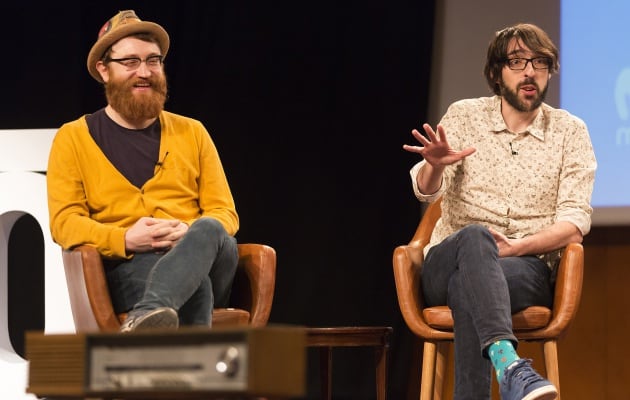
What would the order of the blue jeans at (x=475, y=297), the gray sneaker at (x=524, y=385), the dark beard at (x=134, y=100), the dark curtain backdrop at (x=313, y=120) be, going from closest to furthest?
the gray sneaker at (x=524, y=385), the blue jeans at (x=475, y=297), the dark beard at (x=134, y=100), the dark curtain backdrop at (x=313, y=120)

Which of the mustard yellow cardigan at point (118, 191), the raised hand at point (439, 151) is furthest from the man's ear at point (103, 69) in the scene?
the raised hand at point (439, 151)

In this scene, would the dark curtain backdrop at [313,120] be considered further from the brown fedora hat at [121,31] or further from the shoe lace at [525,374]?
the shoe lace at [525,374]

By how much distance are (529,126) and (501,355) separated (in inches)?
41.2

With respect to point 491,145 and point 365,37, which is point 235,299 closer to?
point 491,145

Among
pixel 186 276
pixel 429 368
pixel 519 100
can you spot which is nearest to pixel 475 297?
pixel 429 368

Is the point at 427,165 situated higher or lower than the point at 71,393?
higher

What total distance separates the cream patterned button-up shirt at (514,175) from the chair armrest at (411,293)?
0.08 meters

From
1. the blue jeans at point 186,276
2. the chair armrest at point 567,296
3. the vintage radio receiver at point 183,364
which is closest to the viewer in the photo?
the vintage radio receiver at point 183,364

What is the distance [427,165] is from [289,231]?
1.56 m

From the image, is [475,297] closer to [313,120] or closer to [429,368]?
[429,368]

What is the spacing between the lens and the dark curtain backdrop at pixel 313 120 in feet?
14.7

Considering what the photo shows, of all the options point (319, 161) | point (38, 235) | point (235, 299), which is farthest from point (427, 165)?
point (38, 235)

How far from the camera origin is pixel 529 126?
333 centimetres

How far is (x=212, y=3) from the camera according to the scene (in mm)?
4660
